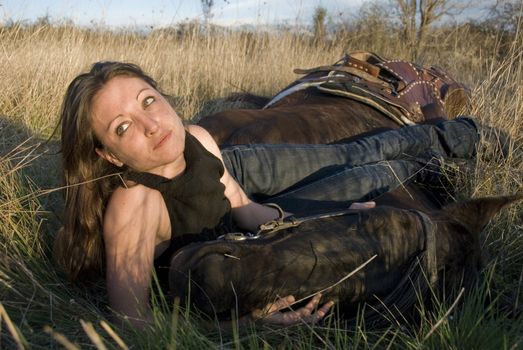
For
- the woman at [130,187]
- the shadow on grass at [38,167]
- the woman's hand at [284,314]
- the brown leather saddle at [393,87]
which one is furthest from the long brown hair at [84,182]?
the brown leather saddle at [393,87]

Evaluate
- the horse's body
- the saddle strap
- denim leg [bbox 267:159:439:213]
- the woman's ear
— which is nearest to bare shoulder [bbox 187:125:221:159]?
denim leg [bbox 267:159:439:213]

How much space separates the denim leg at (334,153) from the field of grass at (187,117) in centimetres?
24

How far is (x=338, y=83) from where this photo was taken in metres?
3.75

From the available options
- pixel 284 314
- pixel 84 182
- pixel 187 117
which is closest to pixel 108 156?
pixel 84 182

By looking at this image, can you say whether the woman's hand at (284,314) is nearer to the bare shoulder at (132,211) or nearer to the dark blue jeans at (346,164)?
the bare shoulder at (132,211)

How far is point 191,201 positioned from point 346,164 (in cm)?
104

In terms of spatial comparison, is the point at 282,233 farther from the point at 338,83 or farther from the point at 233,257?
the point at 338,83

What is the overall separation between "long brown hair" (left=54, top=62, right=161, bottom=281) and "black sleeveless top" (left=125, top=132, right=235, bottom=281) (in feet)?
0.54

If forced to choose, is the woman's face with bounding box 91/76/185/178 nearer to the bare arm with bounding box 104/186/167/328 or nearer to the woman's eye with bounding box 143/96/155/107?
the woman's eye with bounding box 143/96/155/107

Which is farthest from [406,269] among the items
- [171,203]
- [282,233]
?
[171,203]

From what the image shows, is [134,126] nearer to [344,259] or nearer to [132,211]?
[132,211]

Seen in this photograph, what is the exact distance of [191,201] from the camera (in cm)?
222

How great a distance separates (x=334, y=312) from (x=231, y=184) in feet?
2.90

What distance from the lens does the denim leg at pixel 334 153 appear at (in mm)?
2883
